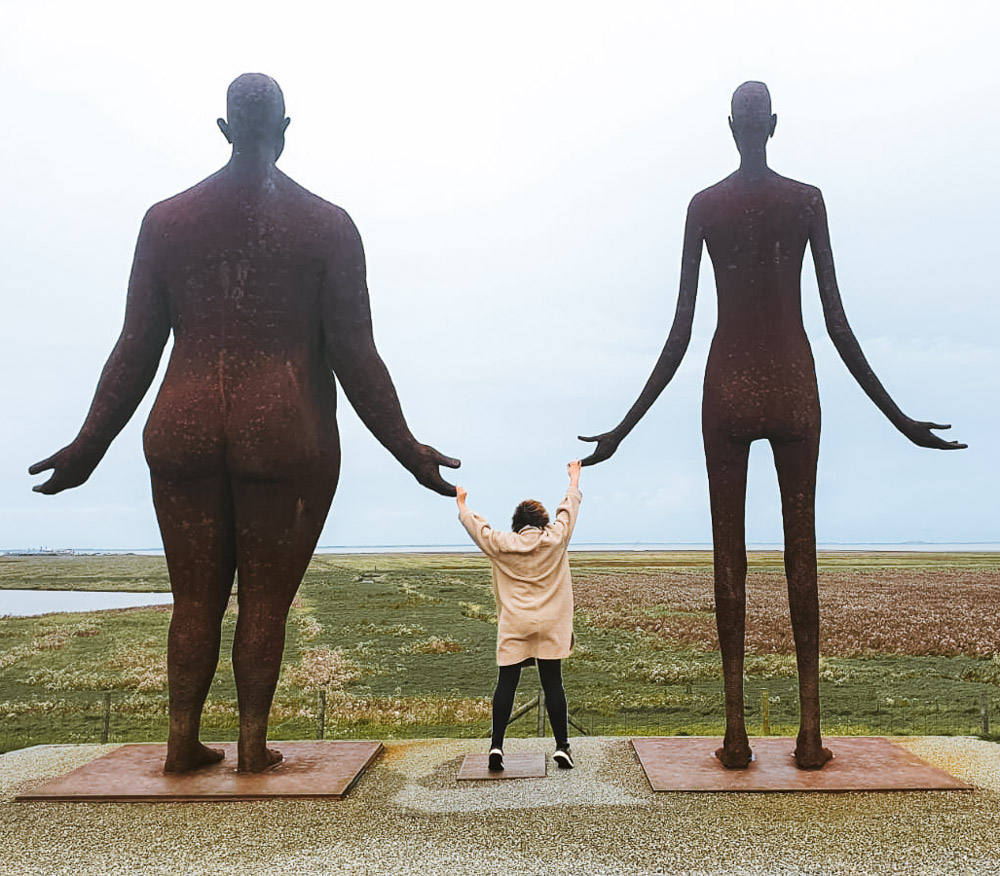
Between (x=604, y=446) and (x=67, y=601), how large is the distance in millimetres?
39819

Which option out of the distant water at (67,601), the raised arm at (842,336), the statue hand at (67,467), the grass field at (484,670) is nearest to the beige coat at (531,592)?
the raised arm at (842,336)

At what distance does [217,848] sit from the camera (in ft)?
12.8

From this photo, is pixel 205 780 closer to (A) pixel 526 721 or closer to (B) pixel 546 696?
(B) pixel 546 696

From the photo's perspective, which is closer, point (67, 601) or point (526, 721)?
point (526, 721)

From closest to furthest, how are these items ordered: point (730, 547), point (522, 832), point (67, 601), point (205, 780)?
1. point (522, 832)
2. point (205, 780)
3. point (730, 547)
4. point (67, 601)

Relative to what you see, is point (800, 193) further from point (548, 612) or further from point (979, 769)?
point (979, 769)

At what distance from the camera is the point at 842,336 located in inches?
218

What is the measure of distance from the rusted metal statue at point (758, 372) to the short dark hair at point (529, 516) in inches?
Result: 28.2

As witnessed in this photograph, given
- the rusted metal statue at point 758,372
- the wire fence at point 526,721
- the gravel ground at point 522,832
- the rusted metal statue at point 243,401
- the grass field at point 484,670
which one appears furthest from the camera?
the grass field at point 484,670

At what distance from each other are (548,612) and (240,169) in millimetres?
3335

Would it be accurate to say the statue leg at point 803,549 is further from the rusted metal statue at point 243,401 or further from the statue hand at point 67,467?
the statue hand at point 67,467

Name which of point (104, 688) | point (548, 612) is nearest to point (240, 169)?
point (548, 612)

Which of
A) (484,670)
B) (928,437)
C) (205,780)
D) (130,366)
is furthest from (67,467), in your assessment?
(484,670)

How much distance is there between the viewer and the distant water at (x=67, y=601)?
3334 cm
